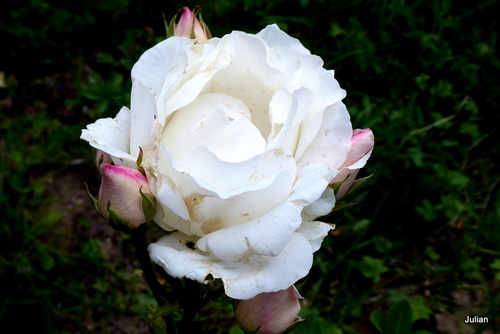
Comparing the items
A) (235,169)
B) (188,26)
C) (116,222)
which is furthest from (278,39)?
(116,222)

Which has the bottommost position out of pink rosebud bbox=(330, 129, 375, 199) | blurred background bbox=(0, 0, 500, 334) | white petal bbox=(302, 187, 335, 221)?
blurred background bbox=(0, 0, 500, 334)

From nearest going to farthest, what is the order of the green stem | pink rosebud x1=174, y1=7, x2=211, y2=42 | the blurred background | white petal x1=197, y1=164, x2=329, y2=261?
white petal x1=197, y1=164, x2=329, y2=261 < the green stem < pink rosebud x1=174, y1=7, x2=211, y2=42 < the blurred background

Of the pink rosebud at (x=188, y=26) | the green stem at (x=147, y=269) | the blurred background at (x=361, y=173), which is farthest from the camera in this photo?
the blurred background at (x=361, y=173)

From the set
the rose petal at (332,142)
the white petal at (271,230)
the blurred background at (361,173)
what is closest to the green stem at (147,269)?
the white petal at (271,230)

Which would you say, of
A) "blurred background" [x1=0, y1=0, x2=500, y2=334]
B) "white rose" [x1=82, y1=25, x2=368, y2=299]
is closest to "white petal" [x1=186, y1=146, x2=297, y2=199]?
"white rose" [x1=82, y1=25, x2=368, y2=299]

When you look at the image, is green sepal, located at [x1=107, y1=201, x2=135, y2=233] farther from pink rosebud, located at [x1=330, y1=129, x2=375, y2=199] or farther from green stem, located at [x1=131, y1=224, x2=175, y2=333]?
pink rosebud, located at [x1=330, y1=129, x2=375, y2=199]

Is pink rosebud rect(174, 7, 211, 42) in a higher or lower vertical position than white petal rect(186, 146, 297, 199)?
higher

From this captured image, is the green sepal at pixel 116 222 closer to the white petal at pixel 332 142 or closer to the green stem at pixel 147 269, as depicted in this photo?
the green stem at pixel 147 269

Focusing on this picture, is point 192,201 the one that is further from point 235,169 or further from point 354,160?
point 354,160
